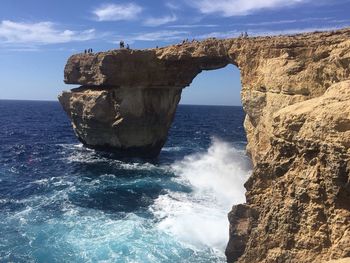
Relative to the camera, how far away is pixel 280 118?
11.9 meters

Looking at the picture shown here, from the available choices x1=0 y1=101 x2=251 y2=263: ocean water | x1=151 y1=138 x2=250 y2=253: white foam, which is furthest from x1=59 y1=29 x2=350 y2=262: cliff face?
x1=0 y1=101 x2=251 y2=263: ocean water

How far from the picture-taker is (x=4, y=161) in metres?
38.0

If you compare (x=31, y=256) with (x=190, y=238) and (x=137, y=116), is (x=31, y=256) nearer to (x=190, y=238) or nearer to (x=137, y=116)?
(x=190, y=238)

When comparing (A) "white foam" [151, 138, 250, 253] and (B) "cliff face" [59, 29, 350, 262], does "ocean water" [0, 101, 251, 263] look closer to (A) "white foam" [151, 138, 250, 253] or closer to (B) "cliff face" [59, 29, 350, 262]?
(A) "white foam" [151, 138, 250, 253]

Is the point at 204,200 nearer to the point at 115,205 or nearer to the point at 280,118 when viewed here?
the point at 115,205

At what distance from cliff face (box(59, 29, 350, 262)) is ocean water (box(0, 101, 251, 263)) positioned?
4.65m

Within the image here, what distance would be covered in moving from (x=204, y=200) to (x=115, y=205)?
605cm

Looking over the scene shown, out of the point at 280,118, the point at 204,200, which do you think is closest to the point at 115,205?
the point at 204,200

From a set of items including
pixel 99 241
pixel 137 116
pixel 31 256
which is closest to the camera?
pixel 31 256

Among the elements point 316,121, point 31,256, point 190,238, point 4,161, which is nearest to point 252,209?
point 316,121

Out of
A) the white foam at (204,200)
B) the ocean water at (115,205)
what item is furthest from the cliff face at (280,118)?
the ocean water at (115,205)

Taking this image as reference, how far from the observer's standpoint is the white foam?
2009 centimetres

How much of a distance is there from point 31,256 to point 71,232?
292 centimetres

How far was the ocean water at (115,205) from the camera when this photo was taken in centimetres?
1838
